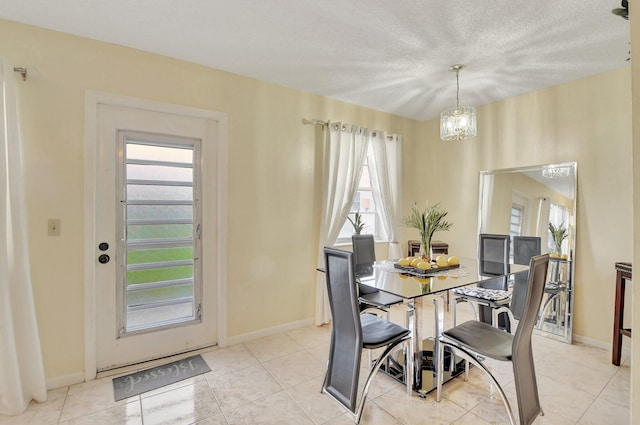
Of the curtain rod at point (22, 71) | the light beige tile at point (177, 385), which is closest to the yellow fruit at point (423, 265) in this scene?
the light beige tile at point (177, 385)

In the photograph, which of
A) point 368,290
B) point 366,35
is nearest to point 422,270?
point 368,290

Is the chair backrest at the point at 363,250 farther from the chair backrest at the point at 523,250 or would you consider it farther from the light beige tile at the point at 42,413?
the light beige tile at the point at 42,413

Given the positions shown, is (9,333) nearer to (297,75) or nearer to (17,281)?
(17,281)

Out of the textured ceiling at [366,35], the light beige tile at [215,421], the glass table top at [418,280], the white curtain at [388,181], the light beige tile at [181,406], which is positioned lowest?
the light beige tile at [215,421]

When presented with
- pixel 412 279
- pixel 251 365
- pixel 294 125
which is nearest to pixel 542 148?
pixel 412 279

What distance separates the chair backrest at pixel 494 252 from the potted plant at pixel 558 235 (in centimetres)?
54

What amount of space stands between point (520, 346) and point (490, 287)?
1184mm

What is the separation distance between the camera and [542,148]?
3.35 metres

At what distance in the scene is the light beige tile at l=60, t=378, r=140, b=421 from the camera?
6.68 feet

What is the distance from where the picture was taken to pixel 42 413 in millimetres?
2020

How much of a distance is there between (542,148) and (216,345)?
3.92 metres

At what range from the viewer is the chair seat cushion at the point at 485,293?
2615mm

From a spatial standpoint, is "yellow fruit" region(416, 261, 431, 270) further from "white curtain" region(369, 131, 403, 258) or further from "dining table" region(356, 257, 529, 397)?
"white curtain" region(369, 131, 403, 258)

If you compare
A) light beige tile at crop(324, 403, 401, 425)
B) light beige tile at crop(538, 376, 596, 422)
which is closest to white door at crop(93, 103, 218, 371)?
light beige tile at crop(324, 403, 401, 425)
